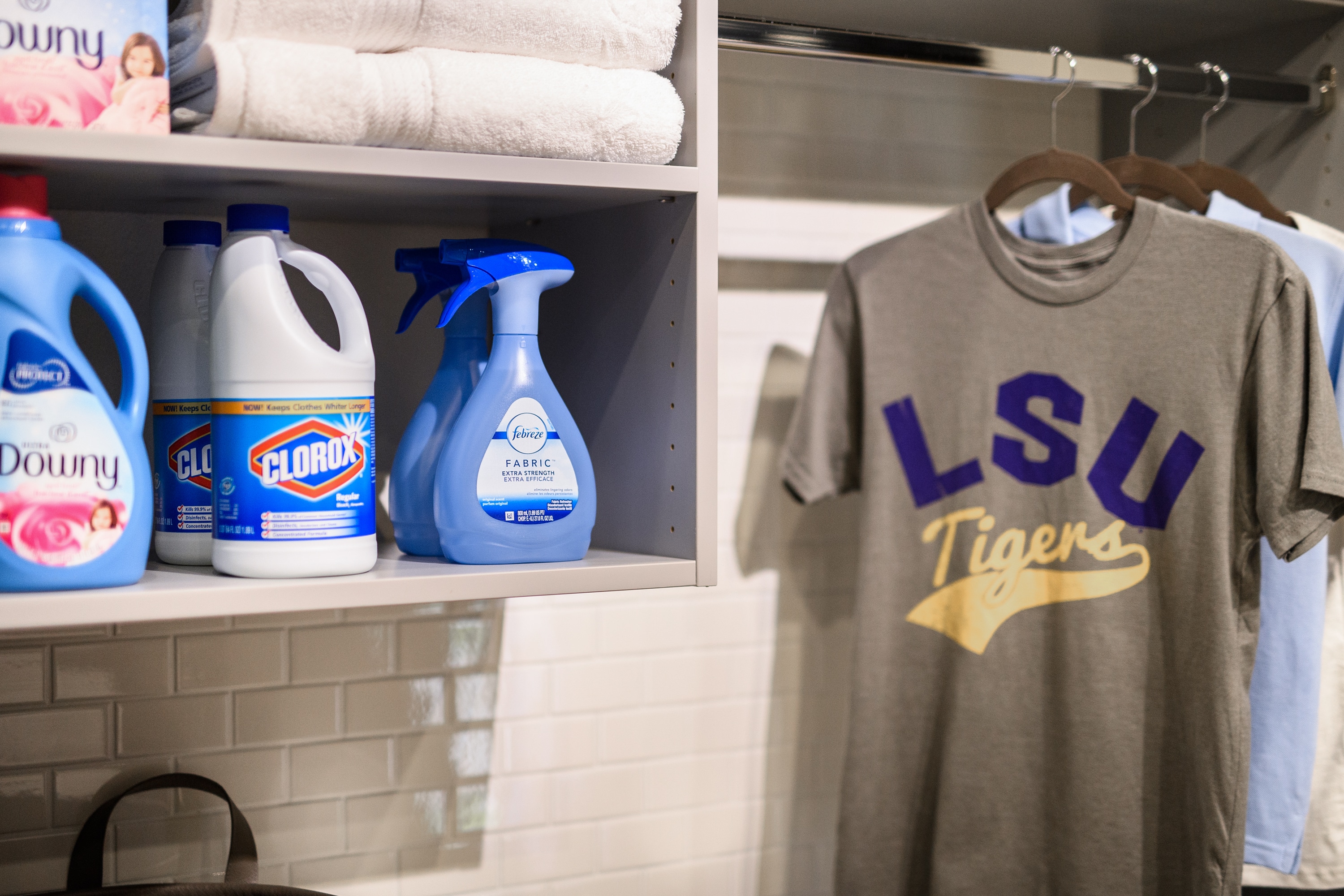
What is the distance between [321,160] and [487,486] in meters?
0.29

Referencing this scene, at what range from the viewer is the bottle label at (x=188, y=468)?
926 mm

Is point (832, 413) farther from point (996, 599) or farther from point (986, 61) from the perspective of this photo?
point (986, 61)

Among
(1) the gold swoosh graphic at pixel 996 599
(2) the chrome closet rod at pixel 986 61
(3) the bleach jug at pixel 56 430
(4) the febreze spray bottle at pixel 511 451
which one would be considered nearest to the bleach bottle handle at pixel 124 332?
(3) the bleach jug at pixel 56 430

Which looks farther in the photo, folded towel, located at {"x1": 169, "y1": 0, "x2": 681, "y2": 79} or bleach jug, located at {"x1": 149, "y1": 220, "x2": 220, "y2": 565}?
bleach jug, located at {"x1": 149, "y1": 220, "x2": 220, "y2": 565}

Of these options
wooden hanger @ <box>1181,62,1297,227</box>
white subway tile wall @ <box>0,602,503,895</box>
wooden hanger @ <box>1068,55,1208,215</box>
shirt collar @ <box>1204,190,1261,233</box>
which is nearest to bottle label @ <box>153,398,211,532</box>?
white subway tile wall @ <box>0,602,503,895</box>

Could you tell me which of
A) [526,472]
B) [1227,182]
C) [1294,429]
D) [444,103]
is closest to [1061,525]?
[1294,429]

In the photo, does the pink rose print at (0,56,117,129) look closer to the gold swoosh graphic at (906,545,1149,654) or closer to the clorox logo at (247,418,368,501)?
the clorox logo at (247,418,368,501)

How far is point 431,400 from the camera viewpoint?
1.01 meters

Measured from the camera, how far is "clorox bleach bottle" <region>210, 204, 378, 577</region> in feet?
2.74

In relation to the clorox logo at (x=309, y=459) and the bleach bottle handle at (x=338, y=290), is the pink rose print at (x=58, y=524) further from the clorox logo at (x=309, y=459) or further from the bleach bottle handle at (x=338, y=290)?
the bleach bottle handle at (x=338, y=290)

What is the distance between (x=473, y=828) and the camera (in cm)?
141

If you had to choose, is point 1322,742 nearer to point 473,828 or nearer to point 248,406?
point 473,828

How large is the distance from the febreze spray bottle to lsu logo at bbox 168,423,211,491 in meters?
0.20

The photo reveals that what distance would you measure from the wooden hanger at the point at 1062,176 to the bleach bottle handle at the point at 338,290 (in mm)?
840
